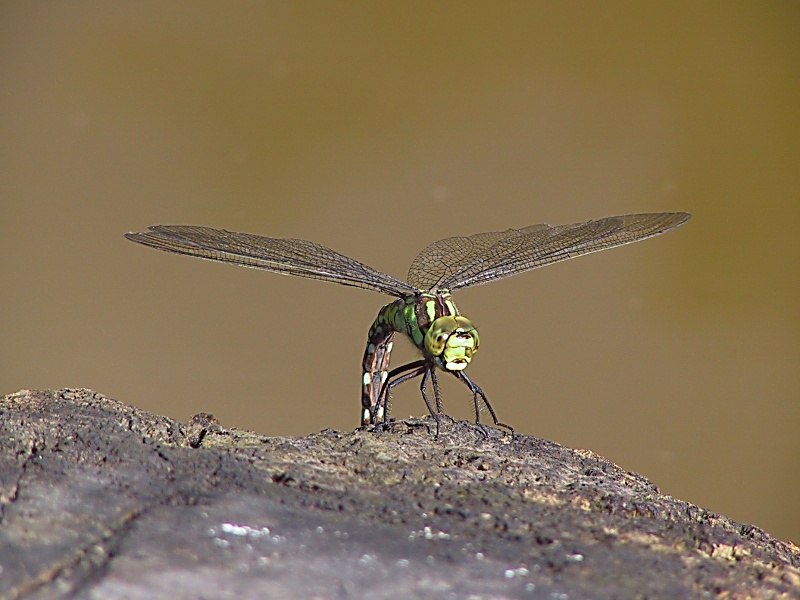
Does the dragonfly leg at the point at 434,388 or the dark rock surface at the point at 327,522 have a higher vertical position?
the dragonfly leg at the point at 434,388

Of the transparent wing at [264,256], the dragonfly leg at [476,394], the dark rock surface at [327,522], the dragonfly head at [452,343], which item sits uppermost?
the transparent wing at [264,256]

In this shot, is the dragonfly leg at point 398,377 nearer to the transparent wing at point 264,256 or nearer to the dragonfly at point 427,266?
the dragonfly at point 427,266

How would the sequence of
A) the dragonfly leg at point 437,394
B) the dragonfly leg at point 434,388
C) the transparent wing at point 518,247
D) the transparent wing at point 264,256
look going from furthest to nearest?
the transparent wing at point 518,247
the transparent wing at point 264,256
the dragonfly leg at point 437,394
the dragonfly leg at point 434,388

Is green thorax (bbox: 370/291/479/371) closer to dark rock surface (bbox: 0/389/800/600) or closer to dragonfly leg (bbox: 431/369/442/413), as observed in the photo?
dragonfly leg (bbox: 431/369/442/413)

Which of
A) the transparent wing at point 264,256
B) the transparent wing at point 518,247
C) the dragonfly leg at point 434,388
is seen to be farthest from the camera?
the transparent wing at point 518,247

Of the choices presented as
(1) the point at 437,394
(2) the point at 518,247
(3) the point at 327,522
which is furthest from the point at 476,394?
(3) the point at 327,522

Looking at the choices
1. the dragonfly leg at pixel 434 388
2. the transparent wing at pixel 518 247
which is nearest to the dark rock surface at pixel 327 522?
the dragonfly leg at pixel 434 388

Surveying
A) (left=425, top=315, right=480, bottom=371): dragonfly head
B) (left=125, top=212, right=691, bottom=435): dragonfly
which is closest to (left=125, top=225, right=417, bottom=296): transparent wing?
(left=125, top=212, right=691, bottom=435): dragonfly

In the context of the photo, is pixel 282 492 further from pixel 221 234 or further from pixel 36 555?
pixel 221 234
